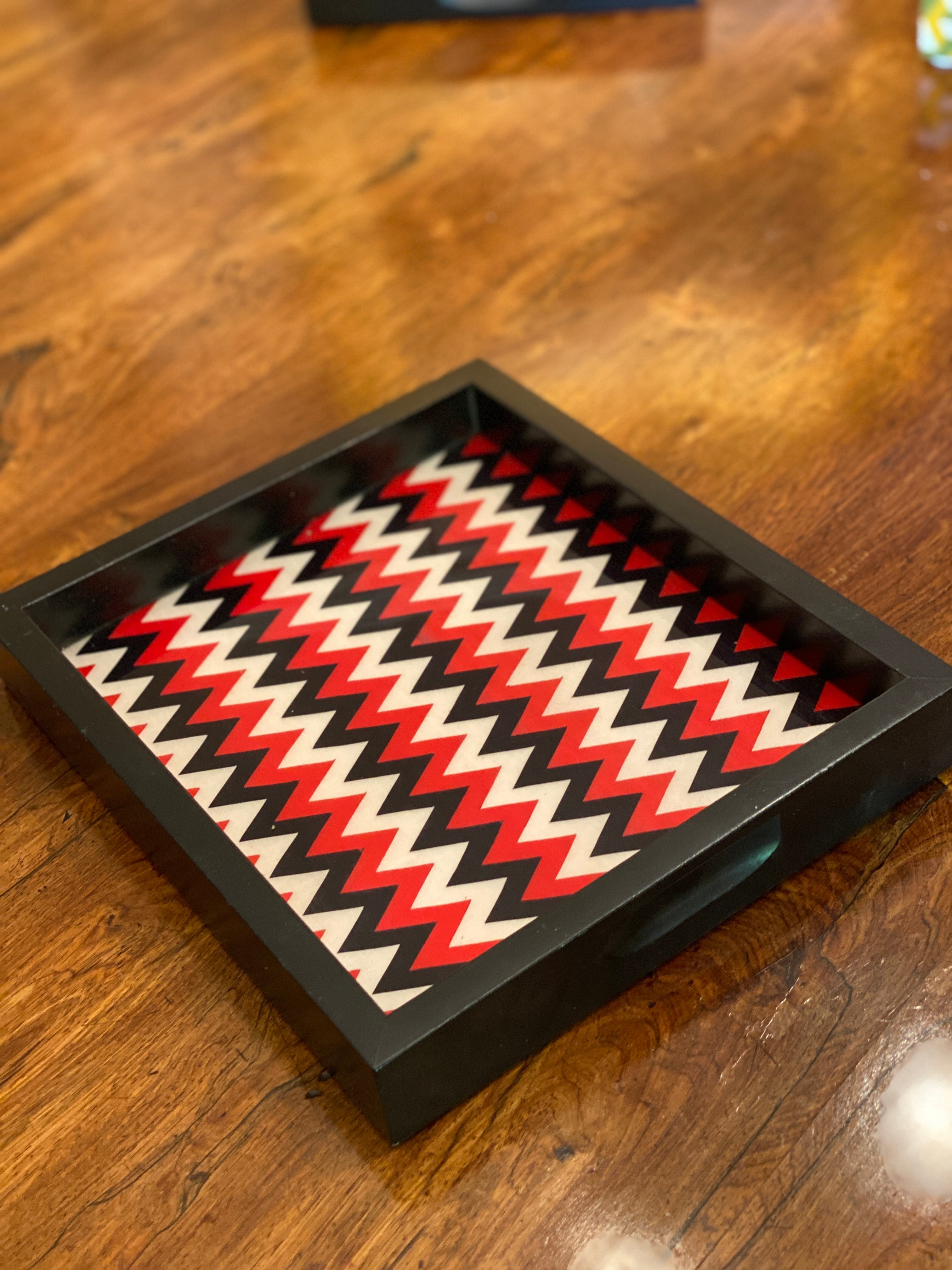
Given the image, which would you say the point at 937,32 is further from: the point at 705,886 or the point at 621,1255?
the point at 621,1255

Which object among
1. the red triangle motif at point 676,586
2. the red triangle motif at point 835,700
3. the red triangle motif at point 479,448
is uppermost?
the red triangle motif at point 479,448

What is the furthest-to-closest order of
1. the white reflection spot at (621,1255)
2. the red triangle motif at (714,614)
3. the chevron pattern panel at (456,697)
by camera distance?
1. the red triangle motif at (714,614)
2. the chevron pattern panel at (456,697)
3. the white reflection spot at (621,1255)

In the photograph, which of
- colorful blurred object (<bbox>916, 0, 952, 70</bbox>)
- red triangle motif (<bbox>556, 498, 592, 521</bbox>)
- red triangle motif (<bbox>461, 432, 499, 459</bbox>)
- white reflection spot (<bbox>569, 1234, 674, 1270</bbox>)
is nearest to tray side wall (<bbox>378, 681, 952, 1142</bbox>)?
white reflection spot (<bbox>569, 1234, 674, 1270</bbox>)

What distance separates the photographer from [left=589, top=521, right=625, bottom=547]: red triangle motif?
1.03 m

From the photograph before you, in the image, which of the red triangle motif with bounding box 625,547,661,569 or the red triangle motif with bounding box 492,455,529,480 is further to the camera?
the red triangle motif with bounding box 492,455,529,480

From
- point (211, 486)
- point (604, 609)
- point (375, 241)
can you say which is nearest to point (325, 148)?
point (375, 241)

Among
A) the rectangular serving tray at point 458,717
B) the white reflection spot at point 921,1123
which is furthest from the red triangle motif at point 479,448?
the white reflection spot at point 921,1123

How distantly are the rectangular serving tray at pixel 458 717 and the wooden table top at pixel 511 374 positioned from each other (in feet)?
0.15

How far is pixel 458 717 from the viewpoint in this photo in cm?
92

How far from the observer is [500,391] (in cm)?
110

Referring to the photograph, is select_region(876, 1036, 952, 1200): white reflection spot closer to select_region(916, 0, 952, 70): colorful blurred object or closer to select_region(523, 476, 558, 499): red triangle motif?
select_region(523, 476, 558, 499): red triangle motif

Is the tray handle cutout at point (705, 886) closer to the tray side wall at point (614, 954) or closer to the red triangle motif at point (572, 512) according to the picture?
the tray side wall at point (614, 954)

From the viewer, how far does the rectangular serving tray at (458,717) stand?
2.46 feet

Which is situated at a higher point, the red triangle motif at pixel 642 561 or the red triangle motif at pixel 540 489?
the red triangle motif at pixel 540 489
